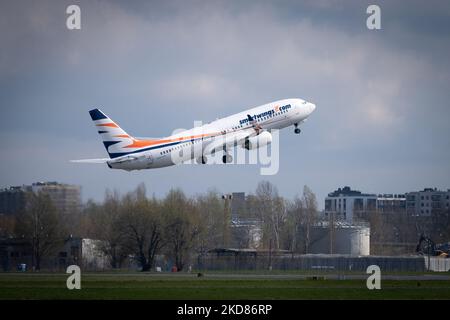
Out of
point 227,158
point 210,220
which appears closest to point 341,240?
point 210,220

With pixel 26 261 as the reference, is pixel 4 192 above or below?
above

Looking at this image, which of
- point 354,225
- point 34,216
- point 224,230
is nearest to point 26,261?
point 34,216

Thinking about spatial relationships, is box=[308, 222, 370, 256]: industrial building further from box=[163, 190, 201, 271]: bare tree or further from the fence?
the fence

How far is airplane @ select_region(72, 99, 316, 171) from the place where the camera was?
115375 mm

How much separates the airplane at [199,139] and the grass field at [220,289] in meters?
19.5

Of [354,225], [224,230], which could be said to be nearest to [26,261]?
[224,230]

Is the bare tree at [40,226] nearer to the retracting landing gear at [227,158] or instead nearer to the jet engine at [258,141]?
the retracting landing gear at [227,158]

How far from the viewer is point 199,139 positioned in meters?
121
